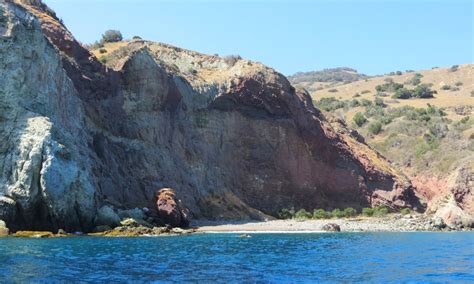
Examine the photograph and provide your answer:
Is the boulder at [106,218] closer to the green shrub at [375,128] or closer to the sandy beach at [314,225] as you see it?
the sandy beach at [314,225]

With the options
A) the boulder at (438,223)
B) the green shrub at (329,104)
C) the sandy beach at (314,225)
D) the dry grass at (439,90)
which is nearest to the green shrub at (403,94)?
the dry grass at (439,90)

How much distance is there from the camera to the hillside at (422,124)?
7269cm

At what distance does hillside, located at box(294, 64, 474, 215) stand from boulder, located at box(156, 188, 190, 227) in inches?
1092

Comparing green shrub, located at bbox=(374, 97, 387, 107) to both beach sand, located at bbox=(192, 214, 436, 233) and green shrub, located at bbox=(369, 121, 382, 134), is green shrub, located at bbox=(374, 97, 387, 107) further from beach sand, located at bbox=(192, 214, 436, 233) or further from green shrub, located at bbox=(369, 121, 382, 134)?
beach sand, located at bbox=(192, 214, 436, 233)

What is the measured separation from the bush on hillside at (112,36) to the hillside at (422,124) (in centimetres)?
2770

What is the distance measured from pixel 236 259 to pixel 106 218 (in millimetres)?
16714

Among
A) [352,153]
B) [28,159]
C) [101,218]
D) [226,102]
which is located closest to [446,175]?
[352,153]

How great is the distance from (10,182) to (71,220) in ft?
15.2

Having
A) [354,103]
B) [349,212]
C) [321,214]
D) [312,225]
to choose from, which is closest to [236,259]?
[312,225]

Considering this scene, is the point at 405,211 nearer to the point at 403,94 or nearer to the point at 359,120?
the point at 359,120

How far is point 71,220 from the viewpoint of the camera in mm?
40125

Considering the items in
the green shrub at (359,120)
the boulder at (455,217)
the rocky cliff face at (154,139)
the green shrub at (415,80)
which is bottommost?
the boulder at (455,217)

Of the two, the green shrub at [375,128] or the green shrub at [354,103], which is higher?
the green shrub at [354,103]

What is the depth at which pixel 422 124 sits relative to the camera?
294 ft
